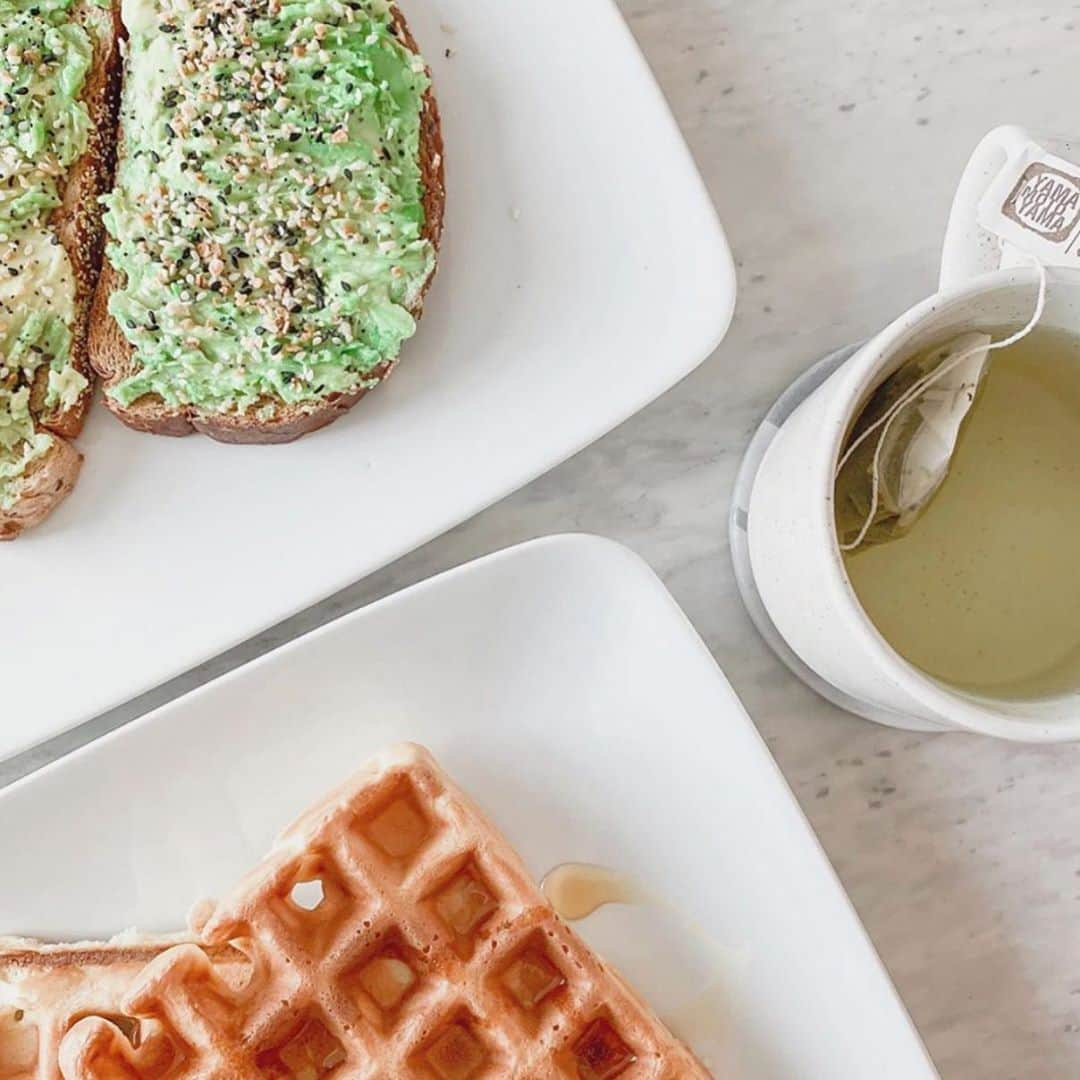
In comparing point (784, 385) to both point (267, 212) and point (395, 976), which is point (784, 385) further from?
point (395, 976)

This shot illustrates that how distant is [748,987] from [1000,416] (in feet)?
1.90

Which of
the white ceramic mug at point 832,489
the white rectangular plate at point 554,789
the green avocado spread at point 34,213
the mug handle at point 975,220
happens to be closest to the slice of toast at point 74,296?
the green avocado spread at point 34,213

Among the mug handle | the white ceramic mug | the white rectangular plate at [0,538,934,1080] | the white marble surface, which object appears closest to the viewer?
the white ceramic mug

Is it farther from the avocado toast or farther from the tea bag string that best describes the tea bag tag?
the avocado toast

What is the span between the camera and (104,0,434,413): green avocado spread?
126cm

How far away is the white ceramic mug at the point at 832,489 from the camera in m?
1.04

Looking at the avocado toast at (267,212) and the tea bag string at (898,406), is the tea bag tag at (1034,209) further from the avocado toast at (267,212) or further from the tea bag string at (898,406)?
the avocado toast at (267,212)

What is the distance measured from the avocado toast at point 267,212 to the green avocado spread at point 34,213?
6 cm

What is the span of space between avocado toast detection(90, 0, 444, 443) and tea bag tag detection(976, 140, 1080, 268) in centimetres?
51

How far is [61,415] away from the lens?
1306 millimetres

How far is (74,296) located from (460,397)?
38 cm

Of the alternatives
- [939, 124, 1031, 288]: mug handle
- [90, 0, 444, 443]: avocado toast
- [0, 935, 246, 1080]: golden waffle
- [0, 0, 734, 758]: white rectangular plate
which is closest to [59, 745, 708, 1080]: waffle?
[0, 935, 246, 1080]: golden waffle

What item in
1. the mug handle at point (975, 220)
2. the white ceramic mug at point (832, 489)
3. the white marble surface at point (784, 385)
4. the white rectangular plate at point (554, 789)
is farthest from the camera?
the white marble surface at point (784, 385)

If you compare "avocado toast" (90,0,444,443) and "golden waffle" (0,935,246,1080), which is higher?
"avocado toast" (90,0,444,443)
